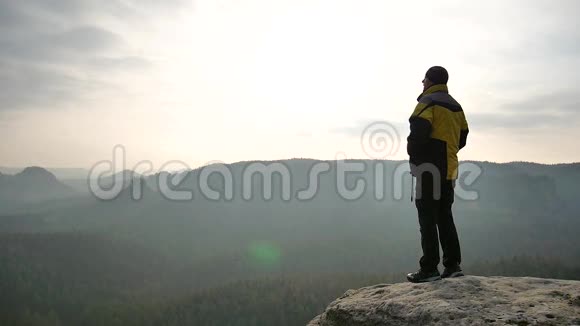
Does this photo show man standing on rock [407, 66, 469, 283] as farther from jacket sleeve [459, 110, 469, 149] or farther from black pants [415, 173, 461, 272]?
jacket sleeve [459, 110, 469, 149]

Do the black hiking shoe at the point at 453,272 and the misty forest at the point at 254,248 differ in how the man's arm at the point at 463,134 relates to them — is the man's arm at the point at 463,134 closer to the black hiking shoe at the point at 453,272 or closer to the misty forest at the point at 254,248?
the black hiking shoe at the point at 453,272

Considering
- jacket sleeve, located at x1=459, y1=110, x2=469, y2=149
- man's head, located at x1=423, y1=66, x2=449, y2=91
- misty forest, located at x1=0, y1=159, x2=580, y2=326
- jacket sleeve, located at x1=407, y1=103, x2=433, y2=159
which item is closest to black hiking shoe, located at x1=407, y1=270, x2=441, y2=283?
jacket sleeve, located at x1=407, y1=103, x2=433, y2=159

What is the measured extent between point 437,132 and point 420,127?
360mm

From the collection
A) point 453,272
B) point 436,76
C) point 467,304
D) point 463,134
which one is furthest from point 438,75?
point 467,304

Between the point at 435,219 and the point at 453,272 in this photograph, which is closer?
the point at 435,219

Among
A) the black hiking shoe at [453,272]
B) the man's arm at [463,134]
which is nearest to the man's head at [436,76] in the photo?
the man's arm at [463,134]

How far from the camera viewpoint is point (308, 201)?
140 metres

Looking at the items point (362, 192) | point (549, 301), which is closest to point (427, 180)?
point (549, 301)

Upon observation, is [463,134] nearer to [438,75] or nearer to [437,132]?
[437,132]

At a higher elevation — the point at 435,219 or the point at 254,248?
the point at 435,219

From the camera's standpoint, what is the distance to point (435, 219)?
682 cm

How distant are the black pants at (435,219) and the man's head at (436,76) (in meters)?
1.49

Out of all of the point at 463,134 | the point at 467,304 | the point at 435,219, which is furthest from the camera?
the point at 463,134

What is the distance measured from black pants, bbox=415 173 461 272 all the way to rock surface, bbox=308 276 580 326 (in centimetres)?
51
